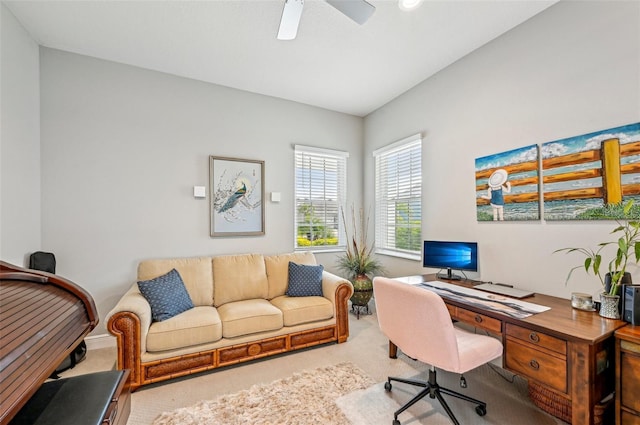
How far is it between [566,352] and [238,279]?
2.77 meters

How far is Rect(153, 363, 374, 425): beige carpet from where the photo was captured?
182 cm

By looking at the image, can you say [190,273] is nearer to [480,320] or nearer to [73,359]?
[73,359]

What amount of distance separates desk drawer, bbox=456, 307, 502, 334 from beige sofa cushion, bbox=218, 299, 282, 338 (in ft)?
5.30

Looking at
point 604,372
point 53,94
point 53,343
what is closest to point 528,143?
point 604,372

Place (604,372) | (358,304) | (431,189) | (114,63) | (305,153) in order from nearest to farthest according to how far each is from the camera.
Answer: (604,372) → (114,63) → (431,189) → (358,304) → (305,153)

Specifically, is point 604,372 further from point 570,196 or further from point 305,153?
point 305,153

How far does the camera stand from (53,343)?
0.98 meters

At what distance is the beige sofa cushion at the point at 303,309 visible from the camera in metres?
2.73

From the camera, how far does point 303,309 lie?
279 cm

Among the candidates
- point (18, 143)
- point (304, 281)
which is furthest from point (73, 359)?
point (304, 281)

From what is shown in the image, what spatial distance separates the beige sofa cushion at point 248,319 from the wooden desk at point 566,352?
1787 mm

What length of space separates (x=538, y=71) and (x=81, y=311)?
347cm

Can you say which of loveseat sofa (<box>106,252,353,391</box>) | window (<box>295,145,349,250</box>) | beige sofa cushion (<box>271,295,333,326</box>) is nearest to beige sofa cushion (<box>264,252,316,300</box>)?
loveseat sofa (<box>106,252,353,391</box>)

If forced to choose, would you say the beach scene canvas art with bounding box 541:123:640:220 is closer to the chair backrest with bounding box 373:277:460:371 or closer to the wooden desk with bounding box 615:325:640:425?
the wooden desk with bounding box 615:325:640:425
